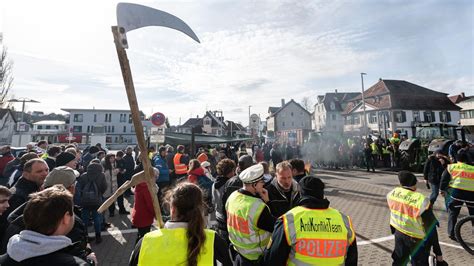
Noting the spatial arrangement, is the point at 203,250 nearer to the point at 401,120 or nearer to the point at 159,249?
the point at 159,249

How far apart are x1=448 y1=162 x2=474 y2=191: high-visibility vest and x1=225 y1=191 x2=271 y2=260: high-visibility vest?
16.1 ft

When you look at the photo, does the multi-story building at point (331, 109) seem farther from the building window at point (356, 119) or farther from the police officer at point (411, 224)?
the police officer at point (411, 224)

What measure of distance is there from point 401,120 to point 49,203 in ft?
160

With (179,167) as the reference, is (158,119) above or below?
above

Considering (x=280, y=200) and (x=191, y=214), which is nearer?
(x=191, y=214)

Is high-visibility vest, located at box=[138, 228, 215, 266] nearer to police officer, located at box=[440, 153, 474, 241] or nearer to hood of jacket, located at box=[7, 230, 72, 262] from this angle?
hood of jacket, located at box=[7, 230, 72, 262]

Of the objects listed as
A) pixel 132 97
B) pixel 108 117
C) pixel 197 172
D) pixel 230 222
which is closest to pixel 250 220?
pixel 230 222

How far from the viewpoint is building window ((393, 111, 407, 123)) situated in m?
41.4

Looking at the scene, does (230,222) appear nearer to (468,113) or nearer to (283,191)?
(283,191)

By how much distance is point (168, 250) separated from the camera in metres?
1.76

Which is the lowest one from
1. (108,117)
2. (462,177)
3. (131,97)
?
(462,177)

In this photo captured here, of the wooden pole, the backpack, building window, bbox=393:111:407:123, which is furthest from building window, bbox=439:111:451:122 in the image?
the wooden pole

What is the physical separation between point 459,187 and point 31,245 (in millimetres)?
6989

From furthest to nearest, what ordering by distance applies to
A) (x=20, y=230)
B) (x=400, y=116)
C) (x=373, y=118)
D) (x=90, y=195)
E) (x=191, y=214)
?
(x=373, y=118) → (x=400, y=116) → (x=90, y=195) → (x=20, y=230) → (x=191, y=214)
